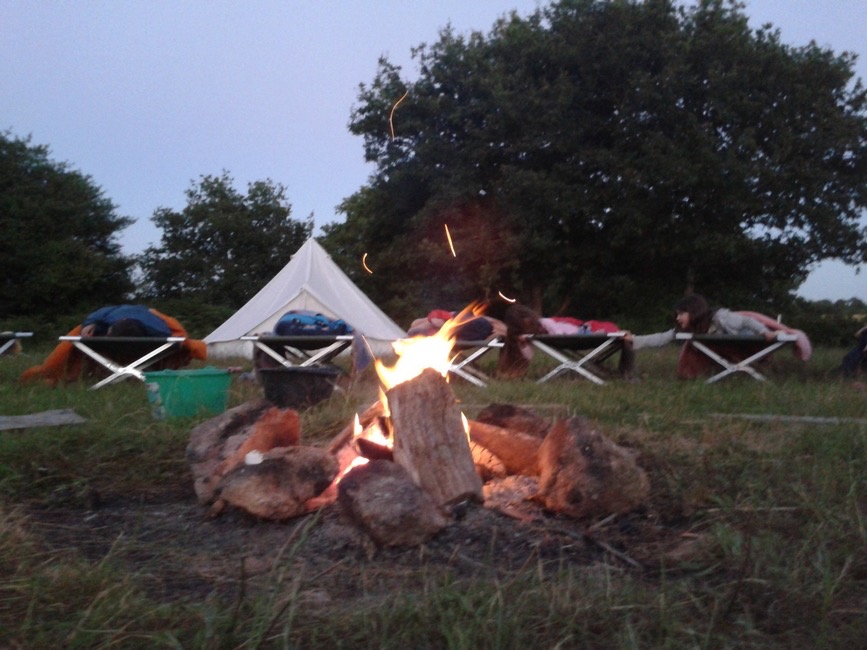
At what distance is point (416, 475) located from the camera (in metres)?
3.04

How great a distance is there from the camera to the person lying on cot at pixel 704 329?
647 centimetres

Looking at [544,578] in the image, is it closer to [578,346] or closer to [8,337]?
[578,346]

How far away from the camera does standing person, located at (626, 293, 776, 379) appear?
648 centimetres

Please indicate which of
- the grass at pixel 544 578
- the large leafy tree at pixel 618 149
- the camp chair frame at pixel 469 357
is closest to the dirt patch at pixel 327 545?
the grass at pixel 544 578

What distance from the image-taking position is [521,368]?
6.89m

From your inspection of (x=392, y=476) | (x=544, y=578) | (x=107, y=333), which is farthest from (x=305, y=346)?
(x=544, y=578)

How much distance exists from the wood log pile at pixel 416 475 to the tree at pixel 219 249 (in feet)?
53.1

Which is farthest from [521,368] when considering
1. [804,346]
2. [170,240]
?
[170,240]

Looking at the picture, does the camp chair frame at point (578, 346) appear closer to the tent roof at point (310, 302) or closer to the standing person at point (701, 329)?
the standing person at point (701, 329)

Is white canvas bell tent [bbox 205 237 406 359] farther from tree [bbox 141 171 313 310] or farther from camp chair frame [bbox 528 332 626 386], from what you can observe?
tree [bbox 141 171 313 310]

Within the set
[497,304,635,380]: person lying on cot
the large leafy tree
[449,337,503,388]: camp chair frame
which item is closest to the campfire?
[449,337,503,388]: camp chair frame

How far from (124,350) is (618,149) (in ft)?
33.1

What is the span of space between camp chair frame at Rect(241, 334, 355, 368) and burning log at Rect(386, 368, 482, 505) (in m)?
3.12

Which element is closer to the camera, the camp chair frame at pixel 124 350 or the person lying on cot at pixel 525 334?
the camp chair frame at pixel 124 350
